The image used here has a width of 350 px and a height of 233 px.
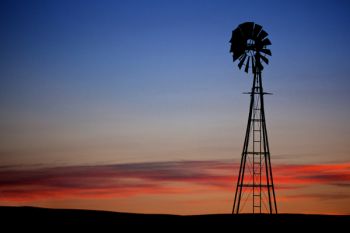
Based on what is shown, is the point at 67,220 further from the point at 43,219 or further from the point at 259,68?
the point at 259,68

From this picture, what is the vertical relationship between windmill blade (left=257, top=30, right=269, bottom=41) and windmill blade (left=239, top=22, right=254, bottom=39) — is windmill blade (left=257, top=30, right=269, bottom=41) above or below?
below

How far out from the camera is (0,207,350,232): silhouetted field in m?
30.7

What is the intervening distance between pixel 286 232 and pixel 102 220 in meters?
10.3

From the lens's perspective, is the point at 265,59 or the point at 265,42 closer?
the point at 265,59

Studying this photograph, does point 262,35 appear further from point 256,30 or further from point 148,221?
point 148,221

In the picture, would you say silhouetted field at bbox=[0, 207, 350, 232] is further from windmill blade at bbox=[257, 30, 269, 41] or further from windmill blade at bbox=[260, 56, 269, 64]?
windmill blade at bbox=[257, 30, 269, 41]

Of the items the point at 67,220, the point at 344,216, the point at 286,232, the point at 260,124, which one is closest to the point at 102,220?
the point at 67,220

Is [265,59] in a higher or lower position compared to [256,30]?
lower

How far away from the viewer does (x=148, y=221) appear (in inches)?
1310

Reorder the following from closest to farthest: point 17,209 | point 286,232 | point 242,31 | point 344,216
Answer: point 286,232, point 17,209, point 344,216, point 242,31

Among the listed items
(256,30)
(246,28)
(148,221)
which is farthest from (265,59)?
(148,221)

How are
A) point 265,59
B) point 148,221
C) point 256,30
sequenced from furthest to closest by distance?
point 256,30
point 265,59
point 148,221

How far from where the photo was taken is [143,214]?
121 feet

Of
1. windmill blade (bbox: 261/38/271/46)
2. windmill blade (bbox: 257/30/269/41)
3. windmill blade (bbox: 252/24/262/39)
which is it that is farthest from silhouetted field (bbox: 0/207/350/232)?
windmill blade (bbox: 252/24/262/39)
